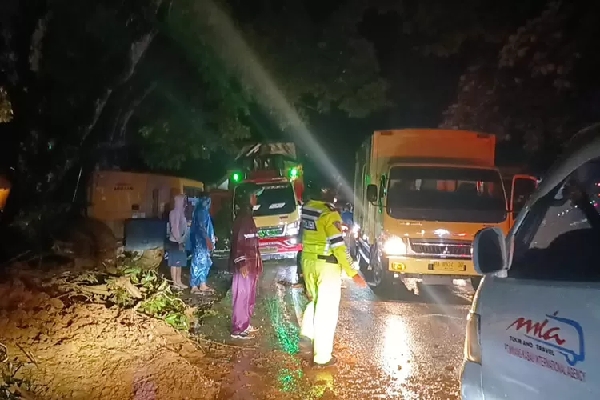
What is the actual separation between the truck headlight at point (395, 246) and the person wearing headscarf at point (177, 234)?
11.2 feet

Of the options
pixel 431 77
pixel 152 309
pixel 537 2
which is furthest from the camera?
pixel 431 77

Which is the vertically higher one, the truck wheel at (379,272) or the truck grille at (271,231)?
the truck grille at (271,231)

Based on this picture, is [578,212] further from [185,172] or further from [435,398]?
[185,172]

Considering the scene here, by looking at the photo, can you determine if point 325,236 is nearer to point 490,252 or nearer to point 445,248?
point 490,252

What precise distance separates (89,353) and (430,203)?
6382mm

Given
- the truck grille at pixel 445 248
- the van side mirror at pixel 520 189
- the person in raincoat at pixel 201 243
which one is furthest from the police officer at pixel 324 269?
the van side mirror at pixel 520 189

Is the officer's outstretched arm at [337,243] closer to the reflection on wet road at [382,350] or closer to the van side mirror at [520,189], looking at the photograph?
the reflection on wet road at [382,350]

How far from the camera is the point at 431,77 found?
24.2 metres

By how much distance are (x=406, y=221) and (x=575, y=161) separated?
7626 mm

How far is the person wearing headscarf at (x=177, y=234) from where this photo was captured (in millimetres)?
11242

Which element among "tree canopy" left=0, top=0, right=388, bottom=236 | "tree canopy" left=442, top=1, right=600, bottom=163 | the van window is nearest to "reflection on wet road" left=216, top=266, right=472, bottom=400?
the van window

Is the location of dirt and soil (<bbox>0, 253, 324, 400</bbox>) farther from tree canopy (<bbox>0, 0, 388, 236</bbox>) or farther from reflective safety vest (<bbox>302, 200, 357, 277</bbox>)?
tree canopy (<bbox>0, 0, 388, 236</bbox>)

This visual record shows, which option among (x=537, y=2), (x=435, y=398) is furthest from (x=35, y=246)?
(x=537, y=2)

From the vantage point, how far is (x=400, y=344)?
26.0ft
